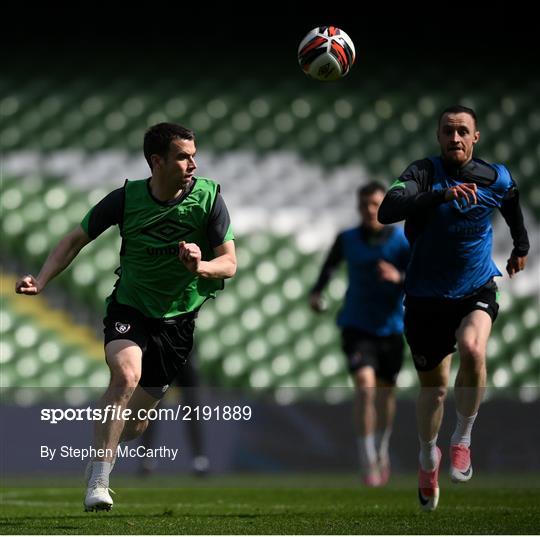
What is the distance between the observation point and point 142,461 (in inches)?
363

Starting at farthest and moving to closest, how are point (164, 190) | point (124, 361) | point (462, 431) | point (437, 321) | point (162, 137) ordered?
1. point (437, 321)
2. point (462, 431)
3. point (164, 190)
4. point (162, 137)
5. point (124, 361)

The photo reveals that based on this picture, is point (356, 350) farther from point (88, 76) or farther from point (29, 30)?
point (29, 30)

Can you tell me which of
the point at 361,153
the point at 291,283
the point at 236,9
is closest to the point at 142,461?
the point at 291,283

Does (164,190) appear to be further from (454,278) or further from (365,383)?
(365,383)

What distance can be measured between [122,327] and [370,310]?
3.29 meters

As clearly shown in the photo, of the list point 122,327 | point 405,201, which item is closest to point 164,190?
point 122,327

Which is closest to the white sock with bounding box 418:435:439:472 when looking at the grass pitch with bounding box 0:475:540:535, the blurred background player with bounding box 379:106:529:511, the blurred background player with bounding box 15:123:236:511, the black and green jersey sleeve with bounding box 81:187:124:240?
the blurred background player with bounding box 379:106:529:511

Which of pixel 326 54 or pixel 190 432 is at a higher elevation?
pixel 326 54

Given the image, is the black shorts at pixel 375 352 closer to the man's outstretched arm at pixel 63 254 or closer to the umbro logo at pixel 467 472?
the umbro logo at pixel 467 472

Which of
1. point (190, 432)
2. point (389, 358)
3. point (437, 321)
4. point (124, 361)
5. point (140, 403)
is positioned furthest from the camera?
point (190, 432)

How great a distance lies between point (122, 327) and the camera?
534 centimetres

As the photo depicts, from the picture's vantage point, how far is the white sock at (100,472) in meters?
5.00

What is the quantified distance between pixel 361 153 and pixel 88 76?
3.89 metres

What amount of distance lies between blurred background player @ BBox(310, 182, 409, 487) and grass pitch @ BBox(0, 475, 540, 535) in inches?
19.1
